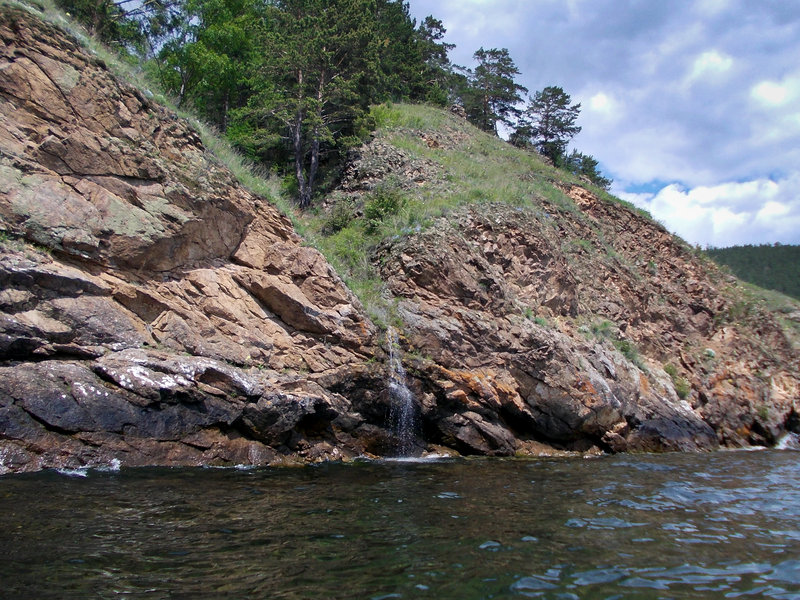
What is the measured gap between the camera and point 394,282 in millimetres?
15602

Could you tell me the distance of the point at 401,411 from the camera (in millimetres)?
12609

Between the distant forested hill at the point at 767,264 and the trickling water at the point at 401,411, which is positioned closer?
the trickling water at the point at 401,411

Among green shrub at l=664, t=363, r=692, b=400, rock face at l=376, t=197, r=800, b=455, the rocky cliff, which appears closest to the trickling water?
the rocky cliff

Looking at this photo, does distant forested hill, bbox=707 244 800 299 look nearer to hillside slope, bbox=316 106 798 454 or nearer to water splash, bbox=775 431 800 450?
hillside slope, bbox=316 106 798 454

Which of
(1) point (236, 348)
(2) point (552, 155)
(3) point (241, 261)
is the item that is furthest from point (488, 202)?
(2) point (552, 155)

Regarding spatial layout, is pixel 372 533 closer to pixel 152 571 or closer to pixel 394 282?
pixel 152 571

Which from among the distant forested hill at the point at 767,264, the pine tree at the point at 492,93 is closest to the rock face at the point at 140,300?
the pine tree at the point at 492,93

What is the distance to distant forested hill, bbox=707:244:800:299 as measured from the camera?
76.1 meters

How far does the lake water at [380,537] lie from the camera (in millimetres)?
4023

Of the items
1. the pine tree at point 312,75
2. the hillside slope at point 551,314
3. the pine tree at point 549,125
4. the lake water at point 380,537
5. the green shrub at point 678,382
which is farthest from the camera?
the pine tree at point 549,125

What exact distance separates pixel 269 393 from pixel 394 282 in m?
6.38

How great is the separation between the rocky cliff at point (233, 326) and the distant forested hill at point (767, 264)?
6869cm

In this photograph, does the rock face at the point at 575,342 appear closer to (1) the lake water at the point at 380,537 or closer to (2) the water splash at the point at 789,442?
(2) the water splash at the point at 789,442

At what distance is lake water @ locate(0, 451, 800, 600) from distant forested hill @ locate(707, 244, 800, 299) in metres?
80.1
